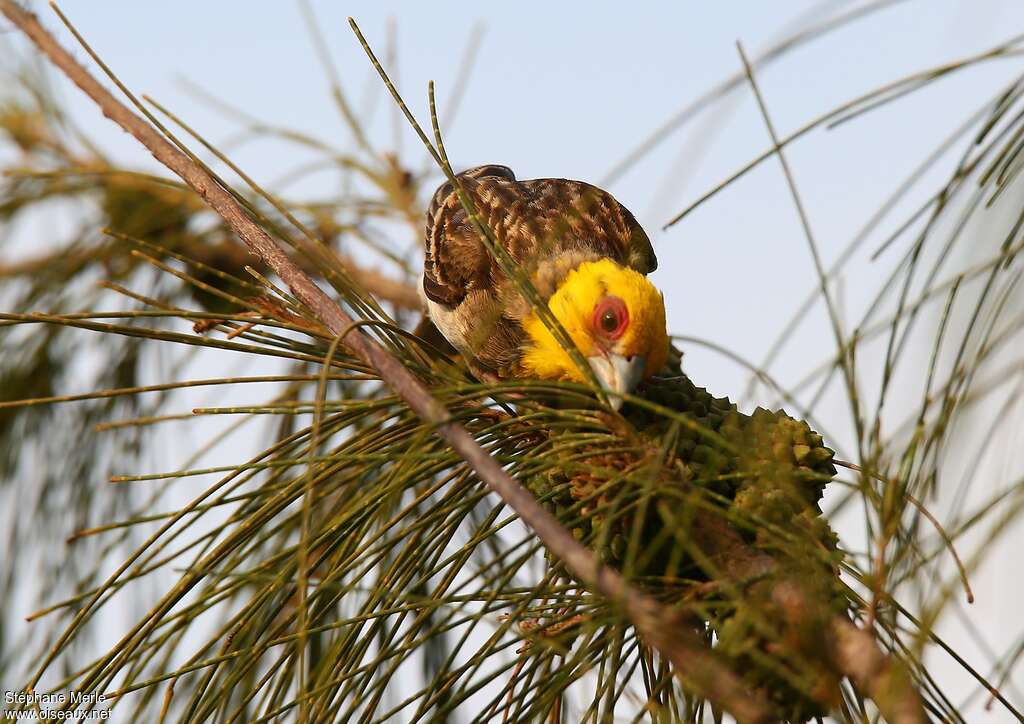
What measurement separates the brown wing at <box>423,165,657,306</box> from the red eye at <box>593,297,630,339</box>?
607 millimetres

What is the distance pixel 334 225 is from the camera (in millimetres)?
4309

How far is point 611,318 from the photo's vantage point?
3.23 meters

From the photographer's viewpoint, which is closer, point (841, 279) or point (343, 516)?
point (841, 279)

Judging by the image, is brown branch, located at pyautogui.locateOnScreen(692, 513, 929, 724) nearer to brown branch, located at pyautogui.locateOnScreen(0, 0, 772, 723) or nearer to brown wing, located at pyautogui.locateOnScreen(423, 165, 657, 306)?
brown branch, located at pyautogui.locateOnScreen(0, 0, 772, 723)

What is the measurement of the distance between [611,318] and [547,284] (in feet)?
2.00

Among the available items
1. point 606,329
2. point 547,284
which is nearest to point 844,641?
point 606,329

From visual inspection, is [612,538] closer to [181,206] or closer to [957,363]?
[957,363]

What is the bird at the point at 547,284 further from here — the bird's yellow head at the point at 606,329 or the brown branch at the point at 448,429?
the brown branch at the point at 448,429

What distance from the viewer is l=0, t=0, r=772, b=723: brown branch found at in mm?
1356

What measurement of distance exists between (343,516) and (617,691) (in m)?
0.60

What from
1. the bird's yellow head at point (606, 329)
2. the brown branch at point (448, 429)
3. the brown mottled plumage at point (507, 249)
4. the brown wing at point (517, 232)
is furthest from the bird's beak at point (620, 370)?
the brown branch at point (448, 429)

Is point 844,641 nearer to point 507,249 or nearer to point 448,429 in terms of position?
point 448,429

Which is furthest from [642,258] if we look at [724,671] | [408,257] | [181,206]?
[724,671]

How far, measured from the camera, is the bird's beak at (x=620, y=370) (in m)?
3.02
